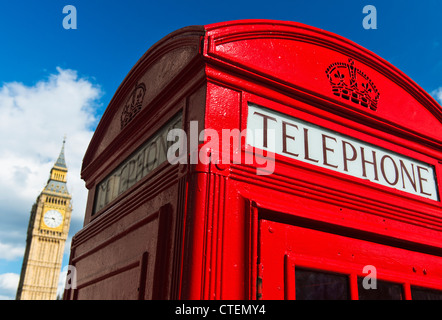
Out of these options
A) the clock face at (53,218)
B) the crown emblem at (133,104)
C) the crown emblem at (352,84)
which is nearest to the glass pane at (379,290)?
the crown emblem at (352,84)

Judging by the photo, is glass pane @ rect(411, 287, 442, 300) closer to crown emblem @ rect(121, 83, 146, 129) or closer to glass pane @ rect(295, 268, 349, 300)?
glass pane @ rect(295, 268, 349, 300)

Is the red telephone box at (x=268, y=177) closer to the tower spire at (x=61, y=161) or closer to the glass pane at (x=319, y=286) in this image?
the glass pane at (x=319, y=286)

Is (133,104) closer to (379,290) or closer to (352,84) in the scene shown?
(352,84)

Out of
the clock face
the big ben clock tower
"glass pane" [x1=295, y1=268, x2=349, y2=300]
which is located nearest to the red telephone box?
"glass pane" [x1=295, y1=268, x2=349, y2=300]

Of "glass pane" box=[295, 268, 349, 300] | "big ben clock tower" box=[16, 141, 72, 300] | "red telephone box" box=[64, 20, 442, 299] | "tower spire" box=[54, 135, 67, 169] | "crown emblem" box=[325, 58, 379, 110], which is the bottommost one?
"glass pane" box=[295, 268, 349, 300]

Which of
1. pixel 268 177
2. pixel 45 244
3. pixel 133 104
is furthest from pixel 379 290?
pixel 45 244

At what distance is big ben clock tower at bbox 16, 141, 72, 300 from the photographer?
75250mm

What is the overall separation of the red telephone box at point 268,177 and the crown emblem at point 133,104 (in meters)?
0.02

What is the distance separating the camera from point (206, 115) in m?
1.98

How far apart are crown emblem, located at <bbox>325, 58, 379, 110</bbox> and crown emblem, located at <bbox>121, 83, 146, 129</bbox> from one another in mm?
1220

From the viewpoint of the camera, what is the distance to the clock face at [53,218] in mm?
79613
